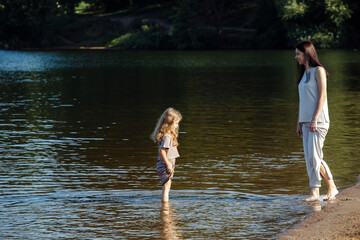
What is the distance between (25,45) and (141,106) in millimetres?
63339

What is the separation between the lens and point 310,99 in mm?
8242

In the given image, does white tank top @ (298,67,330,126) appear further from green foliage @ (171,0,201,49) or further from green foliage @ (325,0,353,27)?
green foliage @ (171,0,201,49)

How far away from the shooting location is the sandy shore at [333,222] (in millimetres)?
6820

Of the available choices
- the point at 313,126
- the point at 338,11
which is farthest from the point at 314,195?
the point at 338,11

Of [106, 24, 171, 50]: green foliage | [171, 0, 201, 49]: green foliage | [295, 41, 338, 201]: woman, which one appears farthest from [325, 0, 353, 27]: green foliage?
[295, 41, 338, 201]: woman

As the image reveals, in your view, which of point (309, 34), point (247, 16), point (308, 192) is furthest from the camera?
point (247, 16)

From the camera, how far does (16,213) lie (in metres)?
8.32

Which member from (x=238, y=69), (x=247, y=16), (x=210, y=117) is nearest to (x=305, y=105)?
(x=210, y=117)

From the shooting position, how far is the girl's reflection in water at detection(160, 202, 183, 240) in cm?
727

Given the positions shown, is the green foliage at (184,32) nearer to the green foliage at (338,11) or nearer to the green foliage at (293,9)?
the green foliage at (293,9)

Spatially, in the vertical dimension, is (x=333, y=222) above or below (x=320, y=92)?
below

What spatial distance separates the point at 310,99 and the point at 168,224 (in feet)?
7.49

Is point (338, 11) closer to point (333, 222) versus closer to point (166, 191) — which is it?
point (166, 191)

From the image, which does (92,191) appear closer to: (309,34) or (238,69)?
(238,69)
